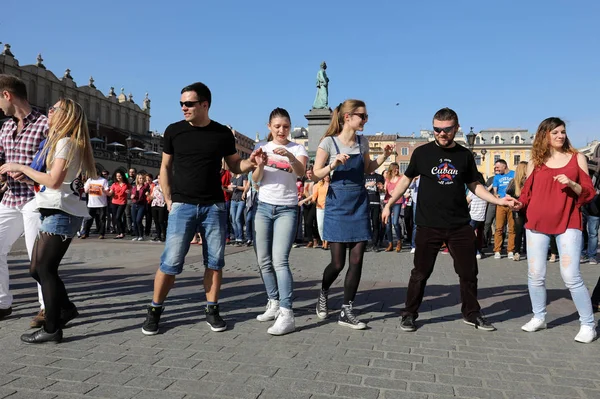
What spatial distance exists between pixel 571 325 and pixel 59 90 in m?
78.3

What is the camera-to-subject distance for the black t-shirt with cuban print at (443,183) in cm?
454

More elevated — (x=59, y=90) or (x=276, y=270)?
(x=59, y=90)

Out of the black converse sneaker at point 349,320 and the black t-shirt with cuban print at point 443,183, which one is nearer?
the black converse sneaker at point 349,320

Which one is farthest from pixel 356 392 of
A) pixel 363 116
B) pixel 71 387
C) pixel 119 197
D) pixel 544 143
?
pixel 119 197

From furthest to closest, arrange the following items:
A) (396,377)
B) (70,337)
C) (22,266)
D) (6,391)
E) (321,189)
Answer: (321,189), (22,266), (70,337), (396,377), (6,391)

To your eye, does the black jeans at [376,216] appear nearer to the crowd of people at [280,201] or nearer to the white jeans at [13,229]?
the crowd of people at [280,201]

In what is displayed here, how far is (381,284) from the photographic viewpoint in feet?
22.4

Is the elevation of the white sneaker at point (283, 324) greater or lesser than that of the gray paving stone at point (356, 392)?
greater

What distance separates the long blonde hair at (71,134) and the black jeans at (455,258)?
3083mm

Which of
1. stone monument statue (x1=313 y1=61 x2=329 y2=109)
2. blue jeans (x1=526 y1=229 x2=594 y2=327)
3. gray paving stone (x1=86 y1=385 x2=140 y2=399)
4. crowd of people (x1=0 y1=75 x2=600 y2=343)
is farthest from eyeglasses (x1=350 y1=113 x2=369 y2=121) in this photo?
stone monument statue (x1=313 y1=61 x2=329 y2=109)

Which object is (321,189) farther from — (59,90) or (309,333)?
(59,90)

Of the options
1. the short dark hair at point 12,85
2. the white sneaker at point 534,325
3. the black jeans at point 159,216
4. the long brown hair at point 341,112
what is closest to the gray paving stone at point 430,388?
the white sneaker at point 534,325

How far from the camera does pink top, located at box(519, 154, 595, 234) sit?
4402 millimetres

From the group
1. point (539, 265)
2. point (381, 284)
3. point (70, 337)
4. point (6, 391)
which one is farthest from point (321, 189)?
point (6, 391)
